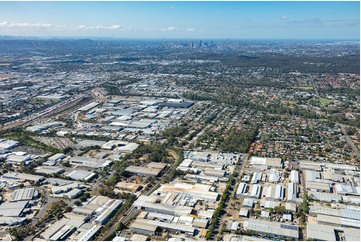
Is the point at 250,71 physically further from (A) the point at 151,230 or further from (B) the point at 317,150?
(A) the point at 151,230

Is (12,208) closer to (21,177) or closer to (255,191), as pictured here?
(21,177)

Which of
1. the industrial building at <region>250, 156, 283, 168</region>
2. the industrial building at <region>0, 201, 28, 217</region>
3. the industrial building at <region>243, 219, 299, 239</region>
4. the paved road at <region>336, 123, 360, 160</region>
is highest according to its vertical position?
the industrial building at <region>250, 156, 283, 168</region>

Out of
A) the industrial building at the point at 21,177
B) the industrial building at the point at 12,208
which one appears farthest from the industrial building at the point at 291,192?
the industrial building at the point at 21,177

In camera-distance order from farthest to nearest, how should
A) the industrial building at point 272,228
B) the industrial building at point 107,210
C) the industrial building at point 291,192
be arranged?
the industrial building at point 291,192 < the industrial building at point 107,210 < the industrial building at point 272,228

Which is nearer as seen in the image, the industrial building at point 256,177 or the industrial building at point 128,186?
the industrial building at point 128,186

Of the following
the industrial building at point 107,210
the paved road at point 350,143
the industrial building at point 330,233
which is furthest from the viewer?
the paved road at point 350,143

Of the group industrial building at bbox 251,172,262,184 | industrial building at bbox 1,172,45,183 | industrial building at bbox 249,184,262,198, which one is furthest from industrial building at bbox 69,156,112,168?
industrial building at bbox 249,184,262,198

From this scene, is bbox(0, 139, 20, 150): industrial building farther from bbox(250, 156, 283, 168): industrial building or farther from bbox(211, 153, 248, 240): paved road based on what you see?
bbox(250, 156, 283, 168): industrial building

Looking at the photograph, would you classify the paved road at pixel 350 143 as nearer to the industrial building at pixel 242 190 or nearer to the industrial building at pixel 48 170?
the industrial building at pixel 242 190

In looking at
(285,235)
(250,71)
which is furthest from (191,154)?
(250,71)

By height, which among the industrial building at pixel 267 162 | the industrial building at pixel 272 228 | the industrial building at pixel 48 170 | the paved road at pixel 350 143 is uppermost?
the industrial building at pixel 267 162

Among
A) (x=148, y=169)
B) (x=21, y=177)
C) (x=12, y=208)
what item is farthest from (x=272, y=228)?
(x=21, y=177)
